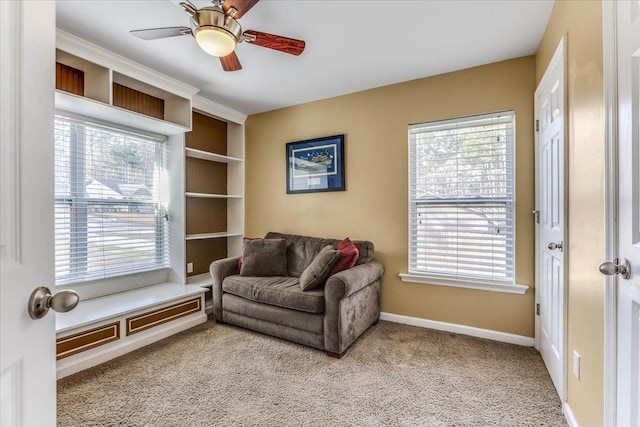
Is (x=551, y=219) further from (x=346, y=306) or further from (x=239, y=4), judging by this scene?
(x=239, y=4)

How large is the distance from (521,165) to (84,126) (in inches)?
151

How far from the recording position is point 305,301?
2.43m

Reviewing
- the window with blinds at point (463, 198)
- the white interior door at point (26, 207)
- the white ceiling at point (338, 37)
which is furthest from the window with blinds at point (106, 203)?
the window with blinds at point (463, 198)

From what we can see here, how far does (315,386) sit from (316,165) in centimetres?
232

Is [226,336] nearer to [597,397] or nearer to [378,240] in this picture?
[378,240]

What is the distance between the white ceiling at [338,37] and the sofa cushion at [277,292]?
201cm

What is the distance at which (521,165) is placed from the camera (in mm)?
2510

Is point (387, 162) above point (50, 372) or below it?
above

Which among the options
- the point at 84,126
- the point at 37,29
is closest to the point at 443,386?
the point at 37,29

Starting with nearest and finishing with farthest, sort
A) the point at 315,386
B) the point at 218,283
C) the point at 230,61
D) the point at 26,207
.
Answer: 1. the point at 26,207
2. the point at 315,386
3. the point at 230,61
4. the point at 218,283

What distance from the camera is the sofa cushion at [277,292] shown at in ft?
7.93

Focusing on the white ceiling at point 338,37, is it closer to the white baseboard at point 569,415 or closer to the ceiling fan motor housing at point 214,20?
the ceiling fan motor housing at point 214,20

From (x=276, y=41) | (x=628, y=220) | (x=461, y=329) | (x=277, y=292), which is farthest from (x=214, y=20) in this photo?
(x=461, y=329)

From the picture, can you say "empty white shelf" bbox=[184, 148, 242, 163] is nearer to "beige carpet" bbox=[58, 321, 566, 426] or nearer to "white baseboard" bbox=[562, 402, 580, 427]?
"beige carpet" bbox=[58, 321, 566, 426]
